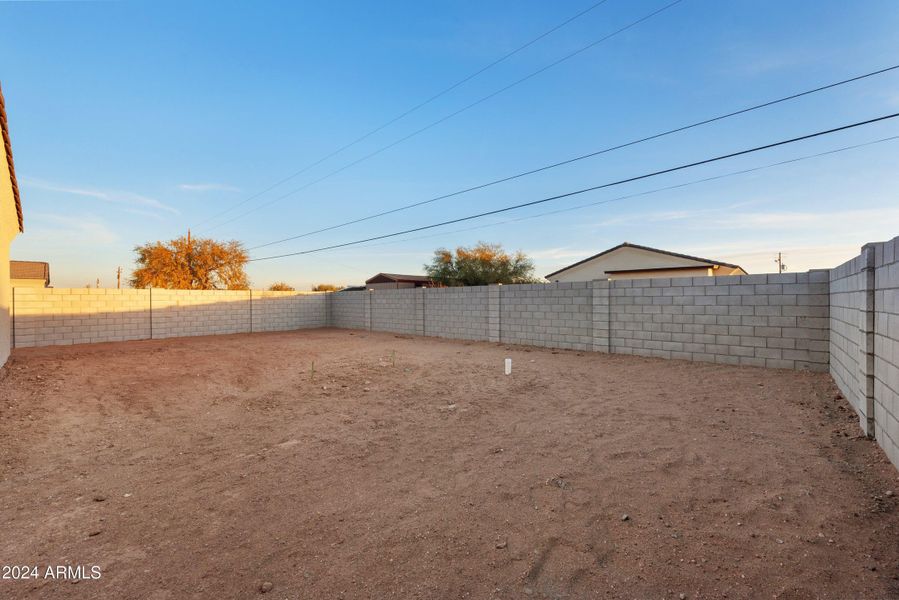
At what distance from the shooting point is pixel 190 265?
2659 cm

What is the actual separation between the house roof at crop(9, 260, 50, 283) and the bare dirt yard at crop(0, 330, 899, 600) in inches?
1451

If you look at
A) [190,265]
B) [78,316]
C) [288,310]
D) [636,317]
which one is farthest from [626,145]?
[190,265]

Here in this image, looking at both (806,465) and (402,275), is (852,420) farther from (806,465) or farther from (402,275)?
(402,275)

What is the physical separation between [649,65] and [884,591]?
10.9m

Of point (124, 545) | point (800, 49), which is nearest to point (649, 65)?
point (800, 49)

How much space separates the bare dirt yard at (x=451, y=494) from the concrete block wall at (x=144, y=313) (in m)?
8.21

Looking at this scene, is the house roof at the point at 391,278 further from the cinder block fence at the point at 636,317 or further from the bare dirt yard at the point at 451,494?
the bare dirt yard at the point at 451,494

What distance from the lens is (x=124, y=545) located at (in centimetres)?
222

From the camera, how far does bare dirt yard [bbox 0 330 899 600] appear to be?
6.23ft

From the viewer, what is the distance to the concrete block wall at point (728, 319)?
6.62 m

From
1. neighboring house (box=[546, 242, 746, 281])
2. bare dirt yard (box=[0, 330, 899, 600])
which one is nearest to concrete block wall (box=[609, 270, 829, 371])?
bare dirt yard (box=[0, 330, 899, 600])

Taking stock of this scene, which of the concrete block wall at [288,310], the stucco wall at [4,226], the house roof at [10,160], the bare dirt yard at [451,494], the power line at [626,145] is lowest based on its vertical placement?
the bare dirt yard at [451,494]

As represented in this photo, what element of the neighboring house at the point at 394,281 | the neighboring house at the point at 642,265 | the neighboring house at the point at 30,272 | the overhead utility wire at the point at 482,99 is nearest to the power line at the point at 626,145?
the overhead utility wire at the point at 482,99

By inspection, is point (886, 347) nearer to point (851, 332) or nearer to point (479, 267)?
point (851, 332)
